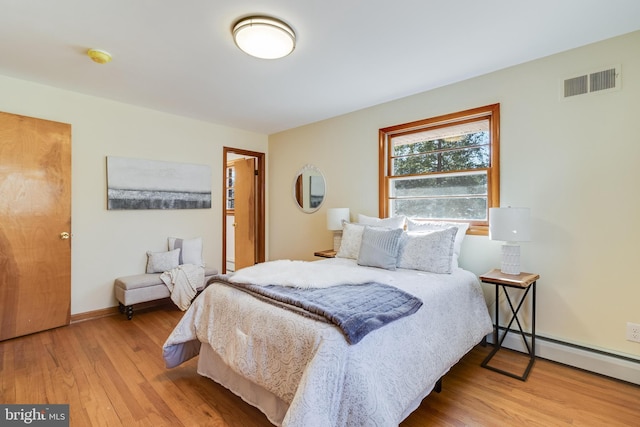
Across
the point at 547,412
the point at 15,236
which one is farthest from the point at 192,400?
the point at 15,236

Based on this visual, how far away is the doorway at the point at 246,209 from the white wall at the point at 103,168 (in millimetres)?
776

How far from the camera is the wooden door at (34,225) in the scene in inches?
111

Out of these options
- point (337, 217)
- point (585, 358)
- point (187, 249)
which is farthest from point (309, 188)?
point (585, 358)

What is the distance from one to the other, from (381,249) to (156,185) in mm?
2956

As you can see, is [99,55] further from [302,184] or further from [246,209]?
[246,209]

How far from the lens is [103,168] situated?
138 inches

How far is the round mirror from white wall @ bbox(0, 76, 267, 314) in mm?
1516

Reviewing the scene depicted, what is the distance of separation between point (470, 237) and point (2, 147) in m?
4.45

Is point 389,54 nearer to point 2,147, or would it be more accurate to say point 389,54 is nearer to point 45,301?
point 2,147

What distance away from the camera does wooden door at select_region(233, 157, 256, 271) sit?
524 cm

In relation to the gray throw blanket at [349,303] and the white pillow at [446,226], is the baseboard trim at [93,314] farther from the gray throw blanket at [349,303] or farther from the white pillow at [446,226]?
the white pillow at [446,226]

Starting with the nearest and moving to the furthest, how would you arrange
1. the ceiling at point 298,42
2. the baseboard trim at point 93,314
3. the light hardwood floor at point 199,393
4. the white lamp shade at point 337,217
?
the light hardwood floor at point 199,393 → the ceiling at point 298,42 → the baseboard trim at point 93,314 → the white lamp shade at point 337,217

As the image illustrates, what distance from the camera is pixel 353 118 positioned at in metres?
3.92

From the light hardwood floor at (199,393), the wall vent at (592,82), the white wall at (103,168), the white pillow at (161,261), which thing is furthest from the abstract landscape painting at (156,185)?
the wall vent at (592,82)
